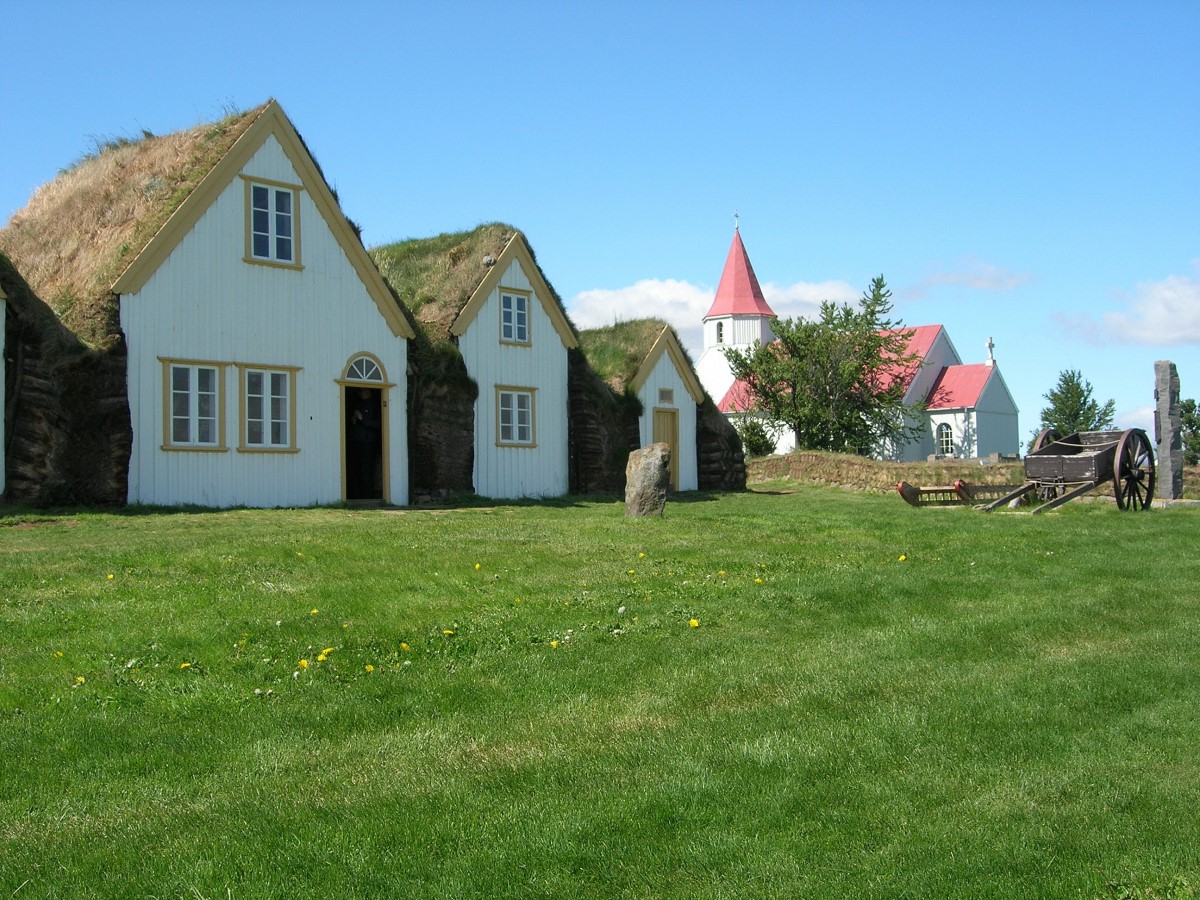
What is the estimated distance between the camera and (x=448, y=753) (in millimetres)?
6348

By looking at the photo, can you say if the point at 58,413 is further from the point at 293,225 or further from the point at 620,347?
the point at 620,347

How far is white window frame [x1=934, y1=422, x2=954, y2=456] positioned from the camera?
208 ft

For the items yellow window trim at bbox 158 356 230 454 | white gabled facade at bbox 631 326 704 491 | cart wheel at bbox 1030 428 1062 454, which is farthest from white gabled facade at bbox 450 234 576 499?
cart wheel at bbox 1030 428 1062 454

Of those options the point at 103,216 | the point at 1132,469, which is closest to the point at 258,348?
the point at 103,216

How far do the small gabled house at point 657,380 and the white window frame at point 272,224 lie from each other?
10.2m

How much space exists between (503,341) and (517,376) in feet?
2.88

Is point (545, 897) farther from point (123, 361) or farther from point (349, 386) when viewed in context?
point (349, 386)

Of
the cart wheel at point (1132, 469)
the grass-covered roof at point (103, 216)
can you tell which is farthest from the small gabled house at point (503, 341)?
the cart wheel at point (1132, 469)

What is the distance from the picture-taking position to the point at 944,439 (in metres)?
63.8

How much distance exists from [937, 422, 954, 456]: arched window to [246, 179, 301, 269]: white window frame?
48438 mm

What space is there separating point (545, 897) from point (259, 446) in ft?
58.2

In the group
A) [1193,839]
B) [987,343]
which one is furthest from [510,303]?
[987,343]

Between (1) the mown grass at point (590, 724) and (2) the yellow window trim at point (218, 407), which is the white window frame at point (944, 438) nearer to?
(2) the yellow window trim at point (218, 407)

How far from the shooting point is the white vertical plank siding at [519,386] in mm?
25625
